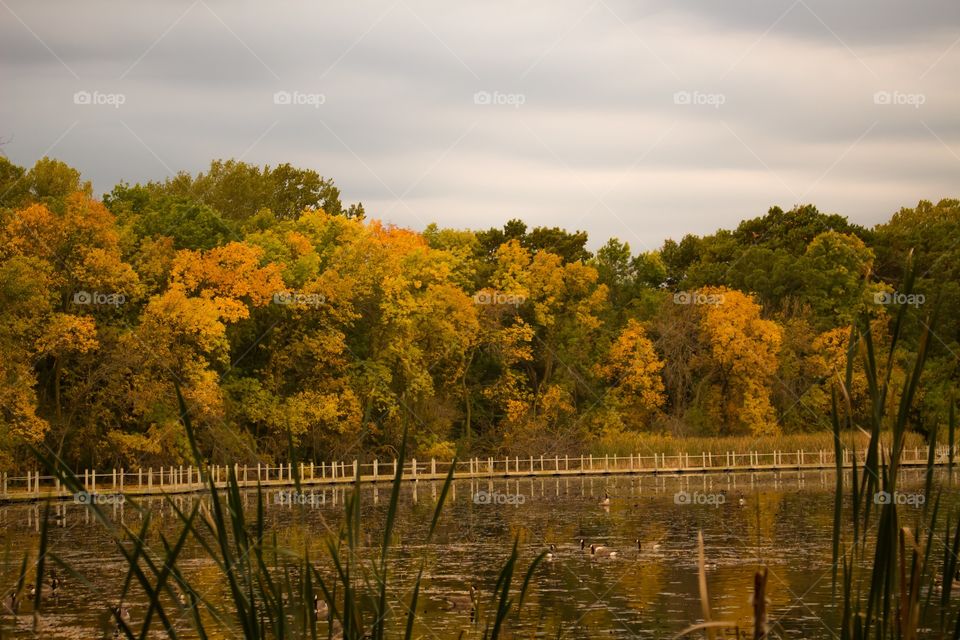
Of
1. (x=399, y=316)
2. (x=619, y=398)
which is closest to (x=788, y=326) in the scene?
(x=619, y=398)

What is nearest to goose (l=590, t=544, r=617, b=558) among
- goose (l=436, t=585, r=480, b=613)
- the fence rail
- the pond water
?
the pond water

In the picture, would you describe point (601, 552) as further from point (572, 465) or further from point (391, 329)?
point (572, 465)

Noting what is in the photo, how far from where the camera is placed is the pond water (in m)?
17.7

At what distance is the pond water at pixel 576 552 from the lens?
17.7 m

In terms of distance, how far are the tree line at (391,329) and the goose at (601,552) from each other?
1353 centimetres

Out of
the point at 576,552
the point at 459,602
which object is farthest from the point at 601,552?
the point at 459,602

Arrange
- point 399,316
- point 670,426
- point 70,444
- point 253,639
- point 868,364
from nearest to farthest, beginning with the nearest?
point 868,364 → point 253,639 → point 70,444 → point 399,316 → point 670,426

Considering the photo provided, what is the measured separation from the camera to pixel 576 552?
25.9m

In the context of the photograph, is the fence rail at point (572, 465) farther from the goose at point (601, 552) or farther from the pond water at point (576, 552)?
the goose at point (601, 552)

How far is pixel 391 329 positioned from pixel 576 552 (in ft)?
90.9

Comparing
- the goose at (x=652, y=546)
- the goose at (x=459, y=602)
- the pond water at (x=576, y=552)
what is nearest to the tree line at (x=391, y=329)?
the pond water at (x=576, y=552)

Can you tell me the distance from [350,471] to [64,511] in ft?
45.8

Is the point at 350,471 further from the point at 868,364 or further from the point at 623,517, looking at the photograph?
the point at 868,364

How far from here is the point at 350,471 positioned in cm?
4950
